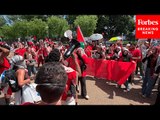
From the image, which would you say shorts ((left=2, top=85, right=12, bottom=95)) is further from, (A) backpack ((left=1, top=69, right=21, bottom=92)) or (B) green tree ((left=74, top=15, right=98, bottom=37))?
(B) green tree ((left=74, top=15, right=98, bottom=37))

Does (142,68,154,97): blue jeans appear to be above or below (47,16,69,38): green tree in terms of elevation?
below

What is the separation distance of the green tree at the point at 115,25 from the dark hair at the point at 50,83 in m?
50.4

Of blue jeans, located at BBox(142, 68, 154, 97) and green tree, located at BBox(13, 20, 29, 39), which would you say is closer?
blue jeans, located at BBox(142, 68, 154, 97)

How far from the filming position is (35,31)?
49.8 meters

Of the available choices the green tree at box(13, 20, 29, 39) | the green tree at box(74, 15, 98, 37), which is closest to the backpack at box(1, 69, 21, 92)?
the green tree at box(74, 15, 98, 37)

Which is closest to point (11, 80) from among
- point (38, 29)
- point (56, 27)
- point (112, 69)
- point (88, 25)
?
point (112, 69)

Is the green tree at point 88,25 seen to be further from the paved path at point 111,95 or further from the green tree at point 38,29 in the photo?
the paved path at point 111,95

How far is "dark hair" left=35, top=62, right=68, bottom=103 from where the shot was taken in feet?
5.13

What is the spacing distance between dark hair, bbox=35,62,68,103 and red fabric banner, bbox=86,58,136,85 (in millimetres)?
6297

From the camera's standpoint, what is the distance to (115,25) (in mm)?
52375
